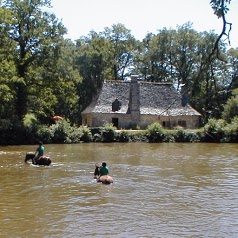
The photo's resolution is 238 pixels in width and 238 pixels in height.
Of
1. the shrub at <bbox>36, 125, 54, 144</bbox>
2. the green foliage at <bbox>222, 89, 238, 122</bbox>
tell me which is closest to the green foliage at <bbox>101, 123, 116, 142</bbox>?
the shrub at <bbox>36, 125, 54, 144</bbox>

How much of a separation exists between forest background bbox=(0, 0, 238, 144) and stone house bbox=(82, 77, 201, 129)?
3.64 meters

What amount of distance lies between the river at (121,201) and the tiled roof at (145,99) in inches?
1274

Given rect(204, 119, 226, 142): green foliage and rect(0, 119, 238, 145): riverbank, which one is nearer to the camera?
rect(0, 119, 238, 145): riverbank

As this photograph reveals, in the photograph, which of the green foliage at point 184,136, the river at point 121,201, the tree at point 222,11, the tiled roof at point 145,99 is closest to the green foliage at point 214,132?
the green foliage at point 184,136

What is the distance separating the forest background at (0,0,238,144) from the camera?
46.9 meters

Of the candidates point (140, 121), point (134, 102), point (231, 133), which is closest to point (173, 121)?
point (140, 121)

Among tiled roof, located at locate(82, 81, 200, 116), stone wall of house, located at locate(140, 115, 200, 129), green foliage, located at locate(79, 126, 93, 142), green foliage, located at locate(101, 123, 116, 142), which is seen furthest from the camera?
stone wall of house, located at locate(140, 115, 200, 129)

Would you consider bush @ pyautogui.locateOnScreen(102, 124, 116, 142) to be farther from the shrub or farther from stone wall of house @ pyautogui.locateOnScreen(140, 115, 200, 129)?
stone wall of house @ pyautogui.locateOnScreen(140, 115, 200, 129)

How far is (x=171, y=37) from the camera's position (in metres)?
76.3

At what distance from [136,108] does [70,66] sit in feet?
42.0

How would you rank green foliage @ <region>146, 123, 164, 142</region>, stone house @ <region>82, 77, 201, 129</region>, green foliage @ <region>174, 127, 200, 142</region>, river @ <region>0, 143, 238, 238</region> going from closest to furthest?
river @ <region>0, 143, 238, 238</region>
green foliage @ <region>146, 123, 164, 142</region>
green foliage @ <region>174, 127, 200, 142</region>
stone house @ <region>82, 77, 201, 129</region>

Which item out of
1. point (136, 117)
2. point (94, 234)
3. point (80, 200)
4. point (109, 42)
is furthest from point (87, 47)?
point (94, 234)

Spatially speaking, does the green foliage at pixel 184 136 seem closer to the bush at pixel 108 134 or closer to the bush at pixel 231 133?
the bush at pixel 231 133

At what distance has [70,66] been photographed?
5131 cm
